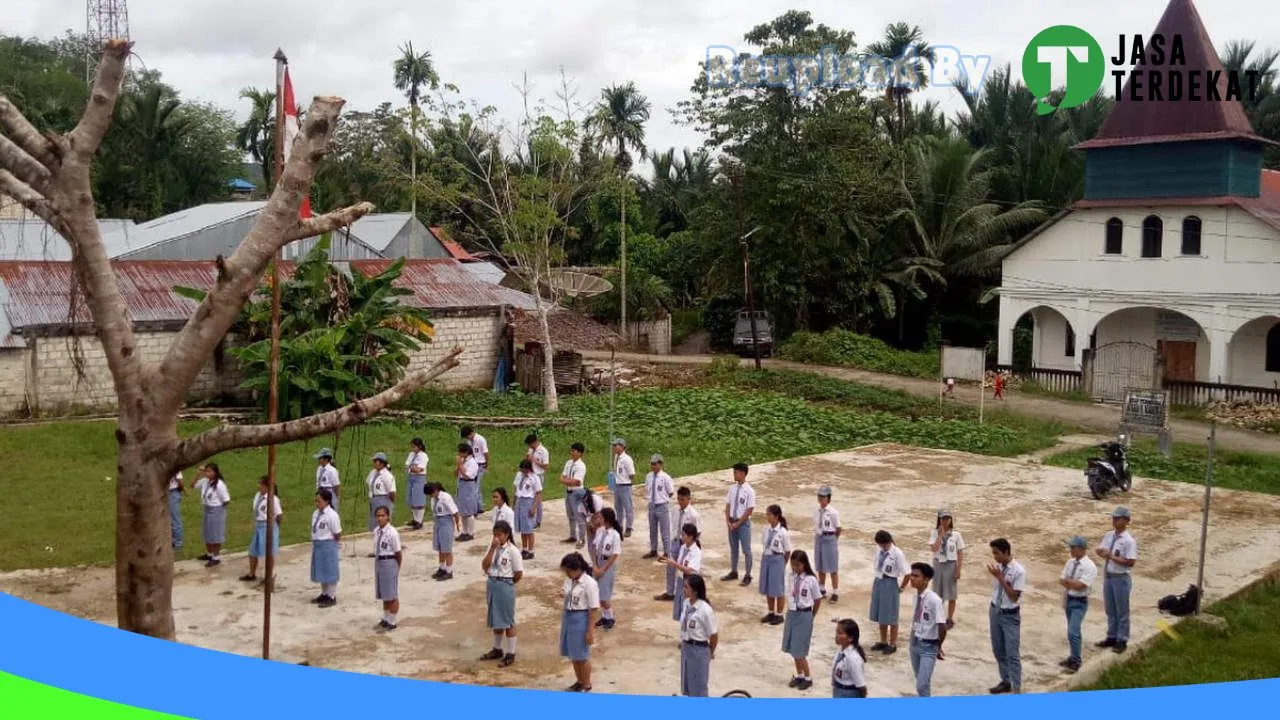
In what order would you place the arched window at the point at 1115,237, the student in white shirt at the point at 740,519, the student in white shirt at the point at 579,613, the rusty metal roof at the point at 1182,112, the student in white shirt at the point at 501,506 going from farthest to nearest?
the arched window at the point at 1115,237
the rusty metal roof at the point at 1182,112
the student in white shirt at the point at 740,519
the student in white shirt at the point at 501,506
the student in white shirt at the point at 579,613

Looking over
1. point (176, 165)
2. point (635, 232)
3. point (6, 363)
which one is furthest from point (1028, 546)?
point (176, 165)

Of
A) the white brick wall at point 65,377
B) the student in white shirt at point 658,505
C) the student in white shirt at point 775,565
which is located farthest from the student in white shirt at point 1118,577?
the white brick wall at point 65,377

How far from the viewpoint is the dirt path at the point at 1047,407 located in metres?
21.6

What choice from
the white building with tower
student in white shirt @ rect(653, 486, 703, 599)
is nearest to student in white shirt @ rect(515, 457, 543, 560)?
student in white shirt @ rect(653, 486, 703, 599)

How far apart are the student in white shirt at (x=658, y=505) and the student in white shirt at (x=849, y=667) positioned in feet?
16.9

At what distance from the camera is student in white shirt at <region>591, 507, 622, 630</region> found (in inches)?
410

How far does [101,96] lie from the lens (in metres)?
5.88

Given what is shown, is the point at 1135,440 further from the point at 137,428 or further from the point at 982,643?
the point at 137,428

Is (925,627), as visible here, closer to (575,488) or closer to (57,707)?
(57,707)

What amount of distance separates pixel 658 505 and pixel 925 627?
184 inches

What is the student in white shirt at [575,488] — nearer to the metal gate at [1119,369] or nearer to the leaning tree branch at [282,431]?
the leaning tree branch at [282,431]

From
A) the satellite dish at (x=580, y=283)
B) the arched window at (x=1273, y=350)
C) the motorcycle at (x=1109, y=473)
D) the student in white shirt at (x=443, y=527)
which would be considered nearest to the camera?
the student in white shirt at (x=443, y=527)

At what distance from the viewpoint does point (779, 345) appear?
33.8 meters

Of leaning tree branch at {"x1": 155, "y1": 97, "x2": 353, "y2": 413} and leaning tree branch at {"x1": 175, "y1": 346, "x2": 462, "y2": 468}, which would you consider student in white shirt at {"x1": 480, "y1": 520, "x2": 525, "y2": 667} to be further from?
leaning tree branch at {"x1": 155, "y1": 97, "x2": 353, "y2": 413}
